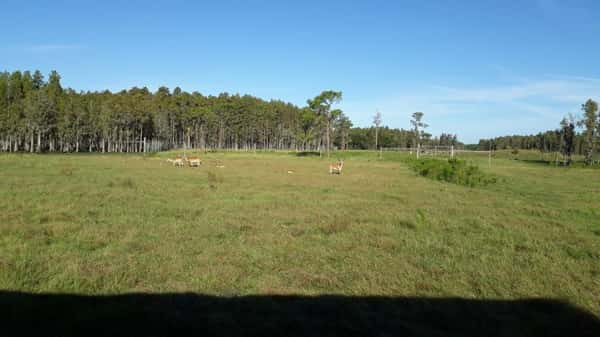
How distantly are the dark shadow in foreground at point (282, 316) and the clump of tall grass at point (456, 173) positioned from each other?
18034 mm

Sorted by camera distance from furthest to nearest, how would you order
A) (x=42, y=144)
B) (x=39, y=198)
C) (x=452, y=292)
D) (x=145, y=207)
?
(x=42, y=144)
(x=39, y=198)
(x=145, y=207)
(x=452, y=292)

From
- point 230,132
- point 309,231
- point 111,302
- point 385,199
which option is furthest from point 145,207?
point 230,132

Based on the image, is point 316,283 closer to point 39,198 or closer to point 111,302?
point 111,302

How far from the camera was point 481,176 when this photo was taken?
22.2 m

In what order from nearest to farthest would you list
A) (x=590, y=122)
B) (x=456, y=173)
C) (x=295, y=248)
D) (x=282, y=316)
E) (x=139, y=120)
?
(x=282, y=316) → (x=295, y=248) → (x=456, y=173) → (x=590, y=122) → (x=139, y=120)

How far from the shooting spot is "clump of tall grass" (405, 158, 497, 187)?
71.3ft

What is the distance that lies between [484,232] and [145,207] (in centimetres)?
864

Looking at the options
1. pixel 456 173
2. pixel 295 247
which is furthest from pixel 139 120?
pixel 295 247

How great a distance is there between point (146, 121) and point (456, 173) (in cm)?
9231

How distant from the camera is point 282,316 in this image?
4230 millimetres

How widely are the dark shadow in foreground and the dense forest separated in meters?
65.6

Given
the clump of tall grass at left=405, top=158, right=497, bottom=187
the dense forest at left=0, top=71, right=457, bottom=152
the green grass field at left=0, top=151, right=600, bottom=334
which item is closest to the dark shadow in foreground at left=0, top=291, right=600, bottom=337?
the green grass field at left=0, top=151, right=600, bottom=334

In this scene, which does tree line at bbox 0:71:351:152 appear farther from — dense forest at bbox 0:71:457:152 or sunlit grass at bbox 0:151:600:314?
sunlit grass at bbox 0:151:600:314

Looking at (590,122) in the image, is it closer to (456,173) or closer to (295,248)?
(456,173)
